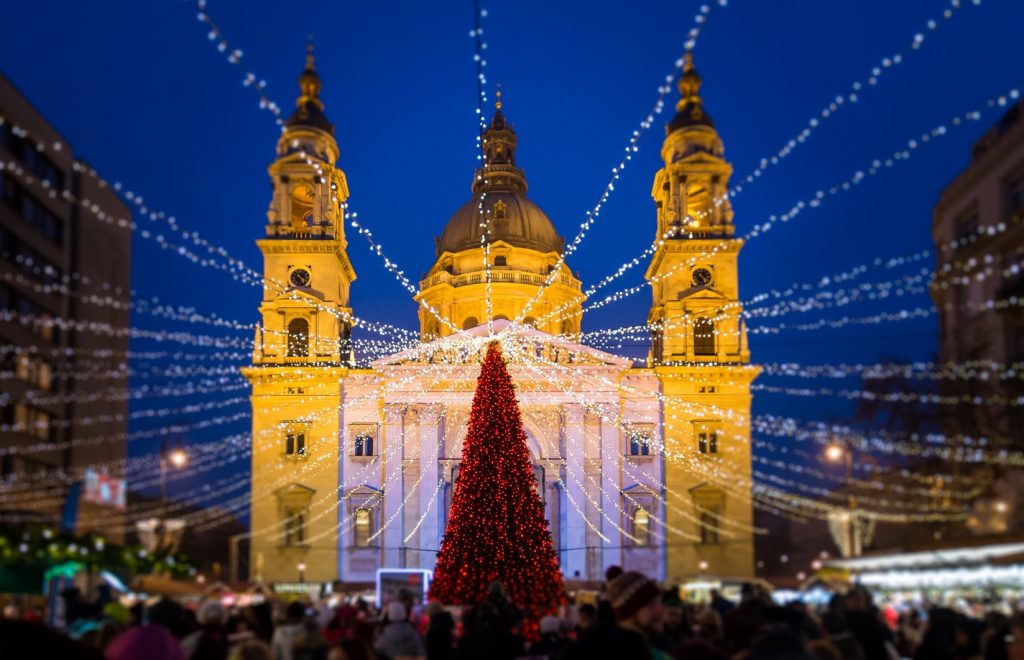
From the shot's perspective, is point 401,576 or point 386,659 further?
point 401,576

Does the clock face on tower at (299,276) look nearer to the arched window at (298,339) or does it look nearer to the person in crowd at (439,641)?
the arched window at (298,339)

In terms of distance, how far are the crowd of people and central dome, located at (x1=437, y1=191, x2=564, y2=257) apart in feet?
155

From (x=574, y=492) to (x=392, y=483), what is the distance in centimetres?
822

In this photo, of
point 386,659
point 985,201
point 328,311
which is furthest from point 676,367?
point 386,659

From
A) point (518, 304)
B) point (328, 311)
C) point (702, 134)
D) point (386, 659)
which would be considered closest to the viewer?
point (386, 659)

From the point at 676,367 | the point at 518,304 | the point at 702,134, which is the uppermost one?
the point at 702,134

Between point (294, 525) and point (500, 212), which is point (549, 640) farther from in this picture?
point (500, 212)

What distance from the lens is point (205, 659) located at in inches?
327

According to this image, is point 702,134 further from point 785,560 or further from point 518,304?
point 785,560

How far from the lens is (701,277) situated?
174ft

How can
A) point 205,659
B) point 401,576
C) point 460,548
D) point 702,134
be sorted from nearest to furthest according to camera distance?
1. point 205,659
2. point 460,548
3. point 401,576
4. point 702,134

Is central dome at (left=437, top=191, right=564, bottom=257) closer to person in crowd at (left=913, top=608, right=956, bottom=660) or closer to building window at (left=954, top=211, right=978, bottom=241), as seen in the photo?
building window at (left=954, top=211, right=978, bottom=241)

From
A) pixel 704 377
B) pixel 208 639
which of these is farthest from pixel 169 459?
pixel 208 639

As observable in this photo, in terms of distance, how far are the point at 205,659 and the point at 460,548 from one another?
14.1 meters
